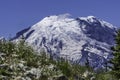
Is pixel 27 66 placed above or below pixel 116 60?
above

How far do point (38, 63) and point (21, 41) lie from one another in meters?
4.81

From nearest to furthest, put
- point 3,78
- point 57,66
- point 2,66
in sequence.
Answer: point 3,78 → point 2,66 → point 57,66

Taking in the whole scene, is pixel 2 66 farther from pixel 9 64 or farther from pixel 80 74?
pixel 80 74

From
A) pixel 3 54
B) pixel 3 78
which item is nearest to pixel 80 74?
pixel 3 54

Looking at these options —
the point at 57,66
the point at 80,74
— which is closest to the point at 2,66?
the point at 57,66

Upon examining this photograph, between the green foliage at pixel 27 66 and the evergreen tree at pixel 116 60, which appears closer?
the green foliage at pixel 27 66

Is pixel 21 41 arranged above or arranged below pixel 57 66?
above

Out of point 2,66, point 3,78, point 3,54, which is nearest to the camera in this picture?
point 3,78

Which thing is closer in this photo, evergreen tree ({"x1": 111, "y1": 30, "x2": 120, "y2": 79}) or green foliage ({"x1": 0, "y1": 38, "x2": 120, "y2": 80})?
green foliage ({"x1": 0, "y1": 38, "x2": 120, "y2": 80})

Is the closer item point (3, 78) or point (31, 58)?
point (3, 78)

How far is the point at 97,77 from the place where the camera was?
38.2 metres

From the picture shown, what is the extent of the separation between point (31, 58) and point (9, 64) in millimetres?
3660

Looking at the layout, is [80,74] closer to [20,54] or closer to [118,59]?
[118,59]

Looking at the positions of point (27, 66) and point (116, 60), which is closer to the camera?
point (27, 66)
